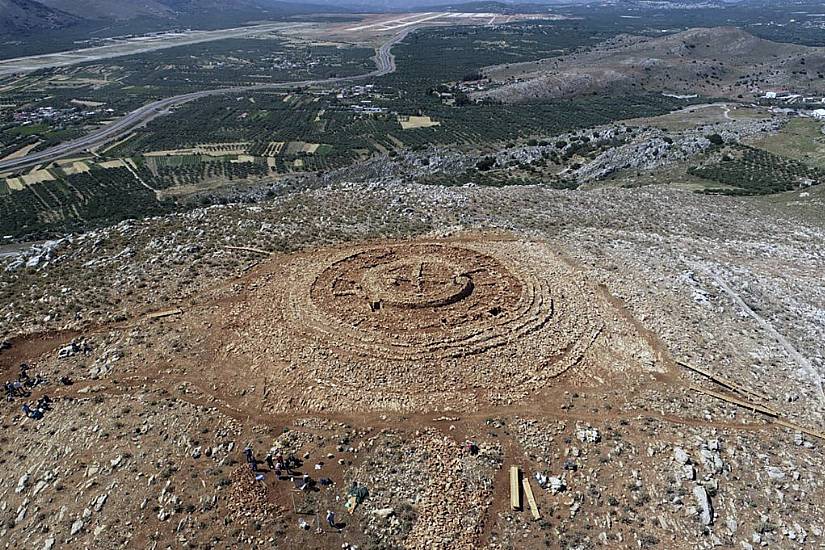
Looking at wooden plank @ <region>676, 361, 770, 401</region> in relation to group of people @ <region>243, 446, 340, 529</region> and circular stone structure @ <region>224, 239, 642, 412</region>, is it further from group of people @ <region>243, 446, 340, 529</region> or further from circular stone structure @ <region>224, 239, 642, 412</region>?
group of people @ <region>243, 446, 340, 529</region>

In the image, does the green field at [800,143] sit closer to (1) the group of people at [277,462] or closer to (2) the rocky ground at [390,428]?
(2) the rocky ground at [390,428]

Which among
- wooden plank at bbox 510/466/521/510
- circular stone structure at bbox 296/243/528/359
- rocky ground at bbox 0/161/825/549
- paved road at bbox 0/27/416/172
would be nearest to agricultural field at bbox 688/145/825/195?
rocky ground at bbox 0/161/825/549

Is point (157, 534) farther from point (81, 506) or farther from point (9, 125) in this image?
point (9, 125)

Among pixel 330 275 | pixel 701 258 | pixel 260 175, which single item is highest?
pixel 330 275

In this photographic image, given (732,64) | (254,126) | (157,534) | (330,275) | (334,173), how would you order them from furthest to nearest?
(732,64), (254,126), (334,173), (330,275), (157,534)

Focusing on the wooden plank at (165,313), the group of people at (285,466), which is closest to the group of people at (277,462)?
the group of people at (285,466)

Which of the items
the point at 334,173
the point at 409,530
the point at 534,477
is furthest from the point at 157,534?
the point at 334,173

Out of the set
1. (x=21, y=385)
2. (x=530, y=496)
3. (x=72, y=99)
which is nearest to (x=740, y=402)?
(x=530, y=496)
